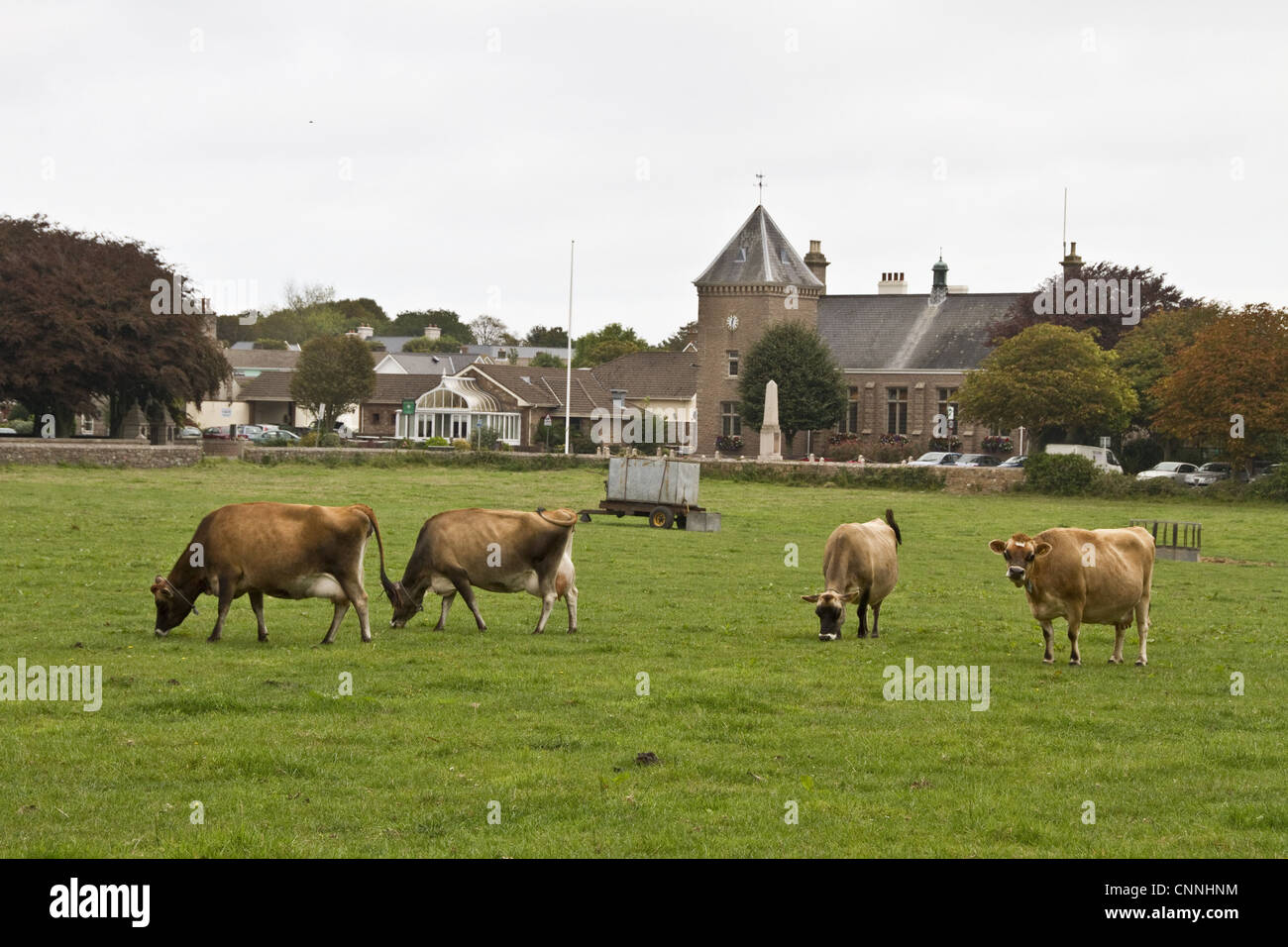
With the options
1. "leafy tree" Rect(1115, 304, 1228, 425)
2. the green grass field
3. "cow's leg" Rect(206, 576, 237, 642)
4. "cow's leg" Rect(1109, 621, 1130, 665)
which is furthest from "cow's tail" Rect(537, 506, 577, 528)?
"leafy tree" Rect(1115, 304, 1228, 425)

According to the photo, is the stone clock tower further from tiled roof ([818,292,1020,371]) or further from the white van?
the white van

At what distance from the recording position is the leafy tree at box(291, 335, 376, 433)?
305ft

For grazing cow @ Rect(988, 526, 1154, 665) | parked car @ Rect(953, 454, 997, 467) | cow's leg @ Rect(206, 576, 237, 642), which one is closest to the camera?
grazing cow @ Rect(988, 526, 1154, 665)

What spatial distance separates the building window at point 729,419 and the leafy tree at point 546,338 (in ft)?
297

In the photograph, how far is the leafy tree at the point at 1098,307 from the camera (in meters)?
76.8

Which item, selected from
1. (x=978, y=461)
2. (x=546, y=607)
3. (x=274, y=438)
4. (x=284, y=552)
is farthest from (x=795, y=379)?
(x=284, y=552)

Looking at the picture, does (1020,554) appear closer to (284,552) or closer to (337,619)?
(337,619)

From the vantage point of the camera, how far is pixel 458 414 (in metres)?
96.1

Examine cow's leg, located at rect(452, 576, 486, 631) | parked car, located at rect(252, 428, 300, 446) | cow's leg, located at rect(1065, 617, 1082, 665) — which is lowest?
cow's leg, located at rect(1065, 617, 1082, 665)

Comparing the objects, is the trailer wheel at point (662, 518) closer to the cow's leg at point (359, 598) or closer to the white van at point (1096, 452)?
the cow's leg at point (359, 598)

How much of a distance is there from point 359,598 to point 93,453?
40392 mm

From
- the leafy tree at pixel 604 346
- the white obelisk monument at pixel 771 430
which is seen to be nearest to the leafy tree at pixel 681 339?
the leafy tree at pixel 604 346

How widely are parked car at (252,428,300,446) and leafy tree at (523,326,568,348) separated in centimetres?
8184
